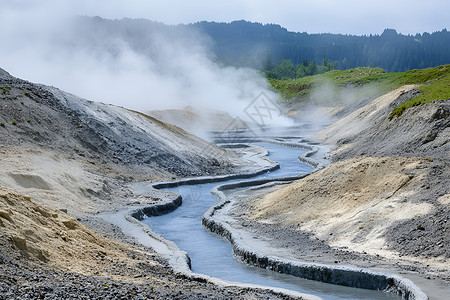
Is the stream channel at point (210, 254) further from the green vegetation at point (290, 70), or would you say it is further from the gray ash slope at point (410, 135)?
the green vegetation at point (290, 70)

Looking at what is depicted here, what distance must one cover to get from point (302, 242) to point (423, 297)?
723 centimetres

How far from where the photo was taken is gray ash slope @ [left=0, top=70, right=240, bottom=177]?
3519 cm

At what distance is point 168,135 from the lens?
4666 cm

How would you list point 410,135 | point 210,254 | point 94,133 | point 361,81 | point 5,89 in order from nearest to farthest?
point 210,254, point 410,135, point 5,89, point 94,133, point 361,81

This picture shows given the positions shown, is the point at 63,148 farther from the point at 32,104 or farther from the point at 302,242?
the point at 302,242


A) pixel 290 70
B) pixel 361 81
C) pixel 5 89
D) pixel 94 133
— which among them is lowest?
pixel 94 133

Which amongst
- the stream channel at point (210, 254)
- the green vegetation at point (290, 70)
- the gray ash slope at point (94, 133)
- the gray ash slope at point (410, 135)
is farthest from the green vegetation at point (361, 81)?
the stream channel at point (210, 254)

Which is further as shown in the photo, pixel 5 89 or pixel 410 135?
pixel 5 89

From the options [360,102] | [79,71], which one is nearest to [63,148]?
[79,71]

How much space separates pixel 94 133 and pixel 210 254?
830 inches

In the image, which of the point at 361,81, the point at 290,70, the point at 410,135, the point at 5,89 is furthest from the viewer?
the point at 290,70

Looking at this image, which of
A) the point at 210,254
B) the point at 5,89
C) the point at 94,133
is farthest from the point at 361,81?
the point at 210,254

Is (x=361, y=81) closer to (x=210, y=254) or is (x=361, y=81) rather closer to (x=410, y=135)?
(x=410, y=135)

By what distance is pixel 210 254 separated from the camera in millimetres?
→ 20297
